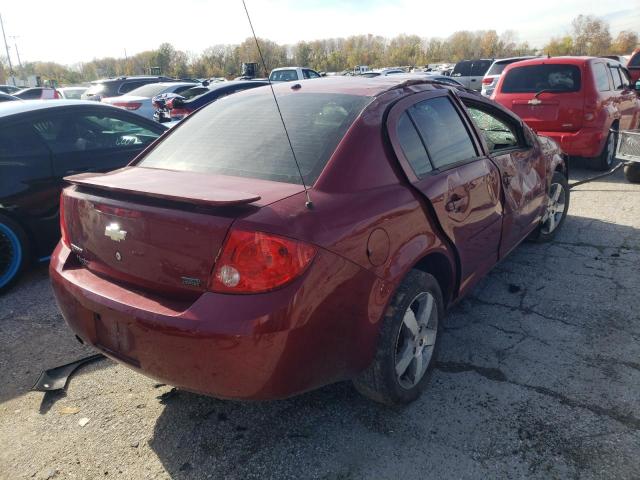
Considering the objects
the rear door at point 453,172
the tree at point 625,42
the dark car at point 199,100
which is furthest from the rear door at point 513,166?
the tree at point 625,42

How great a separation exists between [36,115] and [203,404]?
3308mm

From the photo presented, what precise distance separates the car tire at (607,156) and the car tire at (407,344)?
21.0 ft

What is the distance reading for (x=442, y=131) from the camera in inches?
121

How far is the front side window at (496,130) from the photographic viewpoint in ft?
13.3

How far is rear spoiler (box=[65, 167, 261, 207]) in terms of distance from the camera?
2.04m

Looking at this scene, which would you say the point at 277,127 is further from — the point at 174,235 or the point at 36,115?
the point at 36,115

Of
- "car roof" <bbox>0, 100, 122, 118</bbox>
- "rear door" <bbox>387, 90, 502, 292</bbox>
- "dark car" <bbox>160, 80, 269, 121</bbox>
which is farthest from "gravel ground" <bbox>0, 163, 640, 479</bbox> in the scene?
"dark car" <bbox>160, 80, 269, 121</bbox>

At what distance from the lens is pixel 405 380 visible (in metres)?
2.70

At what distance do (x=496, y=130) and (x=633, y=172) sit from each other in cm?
391

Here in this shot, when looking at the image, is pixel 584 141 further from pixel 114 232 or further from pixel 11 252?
pixel 11 252

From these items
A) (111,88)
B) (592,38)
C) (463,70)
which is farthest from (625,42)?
(111,88)

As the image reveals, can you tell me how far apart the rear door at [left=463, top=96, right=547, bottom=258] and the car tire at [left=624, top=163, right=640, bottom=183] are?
11.9ft

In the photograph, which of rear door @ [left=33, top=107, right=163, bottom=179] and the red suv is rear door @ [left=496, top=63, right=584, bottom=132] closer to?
the red suv

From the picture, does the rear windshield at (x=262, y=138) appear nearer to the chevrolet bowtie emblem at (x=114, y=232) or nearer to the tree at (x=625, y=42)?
the chevrolet bowtie emblem at (x=114, y=232)
